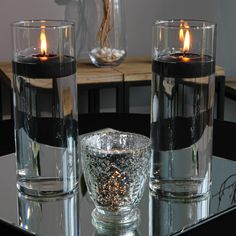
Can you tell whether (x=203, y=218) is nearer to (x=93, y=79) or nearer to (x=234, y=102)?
(x=93, y=79)

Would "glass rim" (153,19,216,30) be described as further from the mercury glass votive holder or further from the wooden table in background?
the wooden table in background

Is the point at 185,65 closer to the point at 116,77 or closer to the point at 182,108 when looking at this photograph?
the point at 182,108

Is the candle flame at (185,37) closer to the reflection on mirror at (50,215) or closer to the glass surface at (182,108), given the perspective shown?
the glass surface at (182,108)

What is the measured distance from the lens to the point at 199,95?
30.0 inches

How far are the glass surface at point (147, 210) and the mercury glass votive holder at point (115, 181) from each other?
17 millimetres

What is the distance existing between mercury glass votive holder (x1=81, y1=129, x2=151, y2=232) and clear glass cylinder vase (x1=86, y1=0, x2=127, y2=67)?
50.9 inches

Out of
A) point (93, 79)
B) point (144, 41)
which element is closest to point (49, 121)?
point (93, 79)

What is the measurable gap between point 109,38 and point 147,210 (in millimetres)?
1313

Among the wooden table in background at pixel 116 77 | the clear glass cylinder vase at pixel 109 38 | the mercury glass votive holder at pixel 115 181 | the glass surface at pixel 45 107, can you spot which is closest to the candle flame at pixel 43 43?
the glass surface at pixel 45 107

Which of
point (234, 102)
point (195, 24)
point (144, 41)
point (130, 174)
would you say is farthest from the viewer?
point (234, 102)

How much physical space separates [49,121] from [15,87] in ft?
0.20

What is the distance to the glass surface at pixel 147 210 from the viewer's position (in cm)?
69

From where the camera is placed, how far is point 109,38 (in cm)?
199

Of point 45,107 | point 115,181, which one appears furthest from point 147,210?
point 45,107
